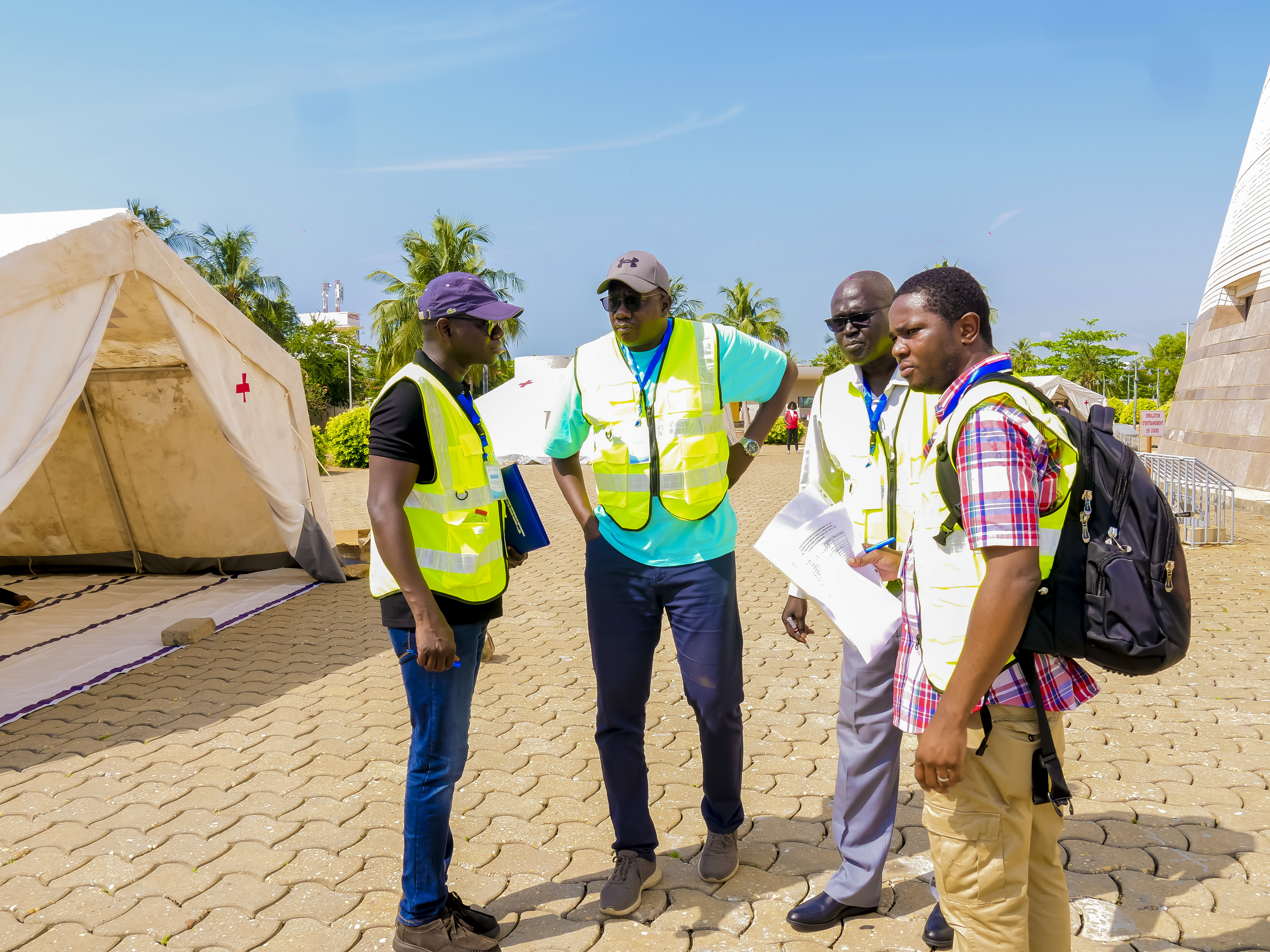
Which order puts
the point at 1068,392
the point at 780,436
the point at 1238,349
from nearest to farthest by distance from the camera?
the point at 1238,349 < the point at 1068,392 < the point at 780,436

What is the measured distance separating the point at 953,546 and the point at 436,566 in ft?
4.89

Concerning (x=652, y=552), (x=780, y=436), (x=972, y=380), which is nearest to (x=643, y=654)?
(x=652, y=552)

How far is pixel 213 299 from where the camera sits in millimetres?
7027

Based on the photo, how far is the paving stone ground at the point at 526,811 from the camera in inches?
114

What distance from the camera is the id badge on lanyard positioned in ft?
9.33

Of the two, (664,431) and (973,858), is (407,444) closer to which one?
(664,431)

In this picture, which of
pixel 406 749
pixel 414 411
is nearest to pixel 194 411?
→ pixel 406 749

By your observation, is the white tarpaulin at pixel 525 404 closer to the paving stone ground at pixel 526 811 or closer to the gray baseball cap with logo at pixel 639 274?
the paving stone ground at pixel 526 811

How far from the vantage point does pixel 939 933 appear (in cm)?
270

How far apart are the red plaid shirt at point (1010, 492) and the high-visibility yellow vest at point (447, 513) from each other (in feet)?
4.68

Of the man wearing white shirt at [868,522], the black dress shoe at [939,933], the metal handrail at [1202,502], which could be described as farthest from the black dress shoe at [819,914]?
the metal handrail at [1202,502]

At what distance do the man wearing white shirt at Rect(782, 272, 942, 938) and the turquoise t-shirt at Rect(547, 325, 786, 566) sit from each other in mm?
327

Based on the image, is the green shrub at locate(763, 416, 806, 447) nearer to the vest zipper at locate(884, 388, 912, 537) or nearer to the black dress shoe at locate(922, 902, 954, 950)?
the vest zipper at locate(884, 388, 912, 537)

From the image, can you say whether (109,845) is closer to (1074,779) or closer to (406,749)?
(406,749)
